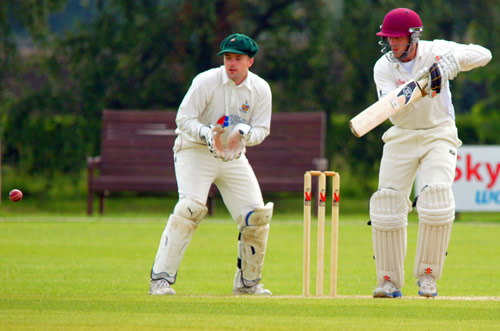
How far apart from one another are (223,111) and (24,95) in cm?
1155

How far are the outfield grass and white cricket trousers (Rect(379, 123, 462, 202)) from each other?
2.24 feet

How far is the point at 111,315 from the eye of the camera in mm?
4926

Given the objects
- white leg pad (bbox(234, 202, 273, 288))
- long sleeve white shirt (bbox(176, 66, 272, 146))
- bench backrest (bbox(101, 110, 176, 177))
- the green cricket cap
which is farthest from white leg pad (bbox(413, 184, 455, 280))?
bench backrest (bbox(101, 110, 176, 177))

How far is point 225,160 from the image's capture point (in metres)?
6.17

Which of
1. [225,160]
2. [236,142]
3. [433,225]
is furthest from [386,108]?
[225,160]

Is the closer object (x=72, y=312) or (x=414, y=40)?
(x=72, y=312)

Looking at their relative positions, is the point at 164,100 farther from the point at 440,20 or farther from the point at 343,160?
the point at 440,20

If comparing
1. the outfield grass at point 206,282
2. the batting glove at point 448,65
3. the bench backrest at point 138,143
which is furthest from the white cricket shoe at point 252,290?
the bench backrest at point 138,143

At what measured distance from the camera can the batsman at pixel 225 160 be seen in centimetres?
618

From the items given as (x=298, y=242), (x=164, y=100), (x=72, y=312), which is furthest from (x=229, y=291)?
(x=164, y=100)

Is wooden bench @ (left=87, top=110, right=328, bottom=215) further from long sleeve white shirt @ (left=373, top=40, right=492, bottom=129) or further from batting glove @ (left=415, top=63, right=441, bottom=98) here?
batting glove @ (left=415, top=63, right=441, bottom=98)

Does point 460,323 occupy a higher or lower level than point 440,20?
lower

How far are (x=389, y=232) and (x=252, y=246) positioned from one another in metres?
0.88

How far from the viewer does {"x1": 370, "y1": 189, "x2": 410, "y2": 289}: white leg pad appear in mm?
6051
